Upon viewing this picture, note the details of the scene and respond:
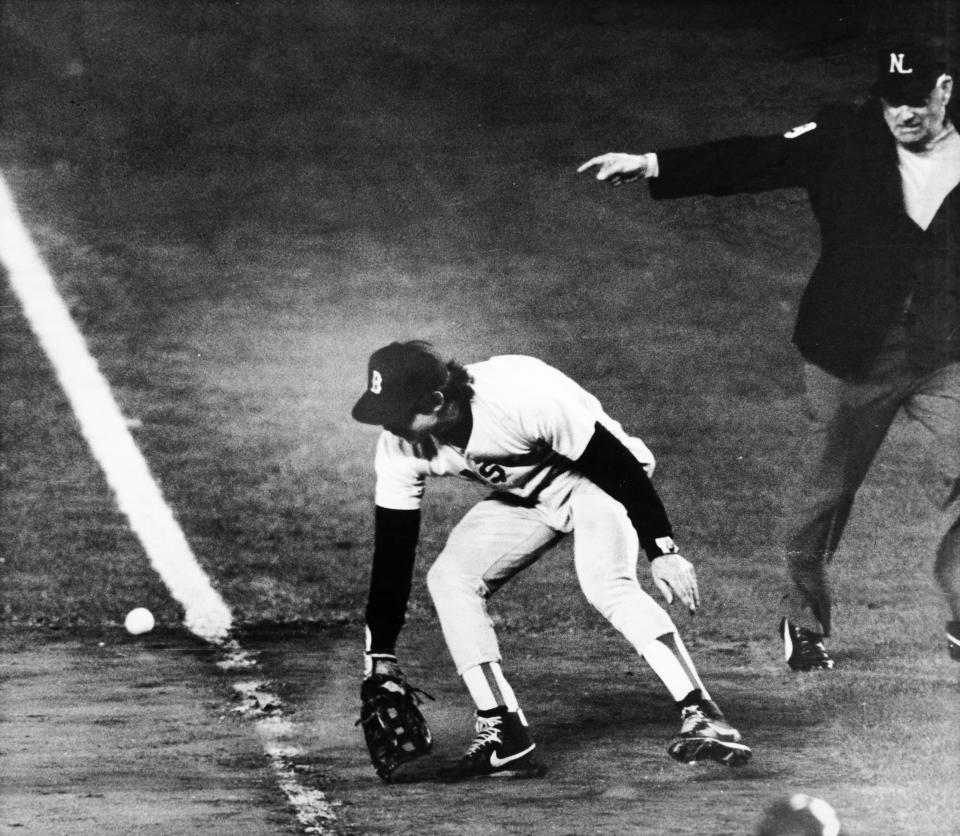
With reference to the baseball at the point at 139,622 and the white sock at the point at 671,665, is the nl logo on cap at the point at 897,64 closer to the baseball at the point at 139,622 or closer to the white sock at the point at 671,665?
the white sock at the point at 671,665

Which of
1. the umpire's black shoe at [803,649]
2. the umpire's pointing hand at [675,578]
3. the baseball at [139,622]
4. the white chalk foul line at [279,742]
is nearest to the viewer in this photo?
the white chalk foul line at [279,742]

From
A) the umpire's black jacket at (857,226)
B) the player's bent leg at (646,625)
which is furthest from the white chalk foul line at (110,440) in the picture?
the umpire's black jacket at (857,226)

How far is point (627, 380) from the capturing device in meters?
4.95

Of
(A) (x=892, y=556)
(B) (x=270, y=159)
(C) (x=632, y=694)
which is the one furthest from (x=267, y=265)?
(A) (x=892, y=556)

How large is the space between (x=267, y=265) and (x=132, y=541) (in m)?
1.15

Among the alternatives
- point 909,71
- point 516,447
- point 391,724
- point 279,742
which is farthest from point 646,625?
point 909,71

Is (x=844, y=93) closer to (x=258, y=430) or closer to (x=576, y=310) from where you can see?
(x=576, y=310)

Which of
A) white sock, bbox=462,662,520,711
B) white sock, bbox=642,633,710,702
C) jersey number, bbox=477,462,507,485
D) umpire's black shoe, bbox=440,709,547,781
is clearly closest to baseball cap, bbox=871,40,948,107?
jersey number, bbox=477,462,507,485

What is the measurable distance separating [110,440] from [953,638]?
125 inches

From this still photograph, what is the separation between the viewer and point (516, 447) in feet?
13.4

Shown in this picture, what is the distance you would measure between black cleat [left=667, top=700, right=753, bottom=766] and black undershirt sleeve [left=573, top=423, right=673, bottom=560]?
19.2 inches

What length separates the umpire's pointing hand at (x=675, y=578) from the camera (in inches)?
150

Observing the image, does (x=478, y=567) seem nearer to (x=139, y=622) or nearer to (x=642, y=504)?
(x=642, y=504)

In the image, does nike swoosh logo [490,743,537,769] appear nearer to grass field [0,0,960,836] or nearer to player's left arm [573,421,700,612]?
player's left arm [573,421,700,612]
